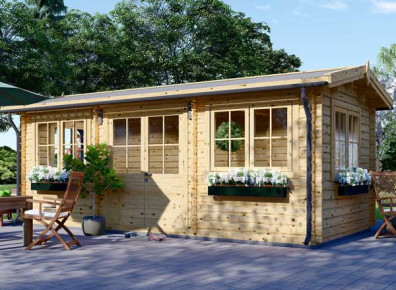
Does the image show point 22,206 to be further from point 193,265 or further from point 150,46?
point 150,46

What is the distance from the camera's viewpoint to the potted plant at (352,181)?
29.2ft

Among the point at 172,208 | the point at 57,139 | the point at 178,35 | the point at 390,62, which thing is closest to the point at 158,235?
the point at 172,208

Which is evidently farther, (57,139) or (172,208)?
(57,139)

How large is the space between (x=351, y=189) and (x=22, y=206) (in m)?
5.31

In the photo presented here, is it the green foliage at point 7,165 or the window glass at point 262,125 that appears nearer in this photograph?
the window glass at point 262,125

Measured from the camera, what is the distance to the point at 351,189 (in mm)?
9172

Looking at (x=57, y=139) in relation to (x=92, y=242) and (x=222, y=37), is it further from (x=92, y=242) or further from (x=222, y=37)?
(x=222, y=37)

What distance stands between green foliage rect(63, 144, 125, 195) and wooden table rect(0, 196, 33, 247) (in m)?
1.27

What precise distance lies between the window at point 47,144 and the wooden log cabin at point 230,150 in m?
0.02

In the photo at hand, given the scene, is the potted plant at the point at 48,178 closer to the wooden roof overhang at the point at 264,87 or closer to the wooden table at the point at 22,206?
the wooden roof overhang at the point at 264,87

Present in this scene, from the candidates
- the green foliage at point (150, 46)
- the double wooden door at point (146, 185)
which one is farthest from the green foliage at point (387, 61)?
the double wooden door at point (146, 185)

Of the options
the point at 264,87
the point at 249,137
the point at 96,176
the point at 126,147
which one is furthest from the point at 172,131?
the point at 264,87

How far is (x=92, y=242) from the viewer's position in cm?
889

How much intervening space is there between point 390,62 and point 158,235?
33.9m
